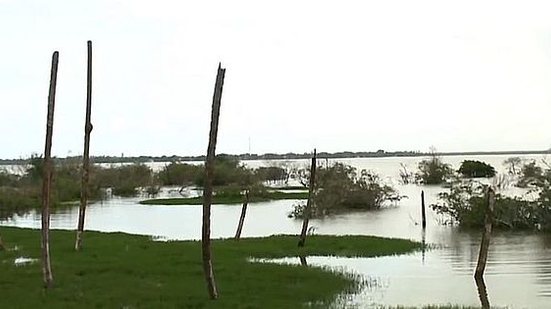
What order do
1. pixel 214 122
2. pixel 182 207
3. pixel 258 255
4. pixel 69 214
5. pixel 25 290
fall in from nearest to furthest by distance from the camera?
pixel 214 122
pixel 25 290
pixel 258 255
pixel 69 214
pixel 182 207

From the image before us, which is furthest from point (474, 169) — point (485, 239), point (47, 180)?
point (47, 180)

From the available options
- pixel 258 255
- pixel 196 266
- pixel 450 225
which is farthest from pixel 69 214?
pixel 196 266

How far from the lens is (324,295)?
15.5 m

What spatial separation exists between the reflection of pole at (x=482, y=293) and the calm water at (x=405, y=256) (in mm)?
115

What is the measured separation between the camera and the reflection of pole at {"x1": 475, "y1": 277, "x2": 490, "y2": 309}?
15.6 metres

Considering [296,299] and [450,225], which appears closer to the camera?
[296,299]

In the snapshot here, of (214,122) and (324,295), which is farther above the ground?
(214,122)

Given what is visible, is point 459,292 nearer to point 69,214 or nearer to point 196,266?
point 196,266

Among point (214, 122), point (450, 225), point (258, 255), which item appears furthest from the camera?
point (450, 225)

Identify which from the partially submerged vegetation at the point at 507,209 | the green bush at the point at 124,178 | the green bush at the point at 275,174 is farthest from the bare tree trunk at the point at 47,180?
the green bush at the point at 275,174

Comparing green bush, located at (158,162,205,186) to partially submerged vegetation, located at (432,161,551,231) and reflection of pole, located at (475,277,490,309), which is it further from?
reflection of pole, located at (475,277,490,309)

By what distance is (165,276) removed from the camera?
17.2 meters

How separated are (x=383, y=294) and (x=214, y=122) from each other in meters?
5.39

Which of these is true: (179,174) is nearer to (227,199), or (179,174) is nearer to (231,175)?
(231,175)
